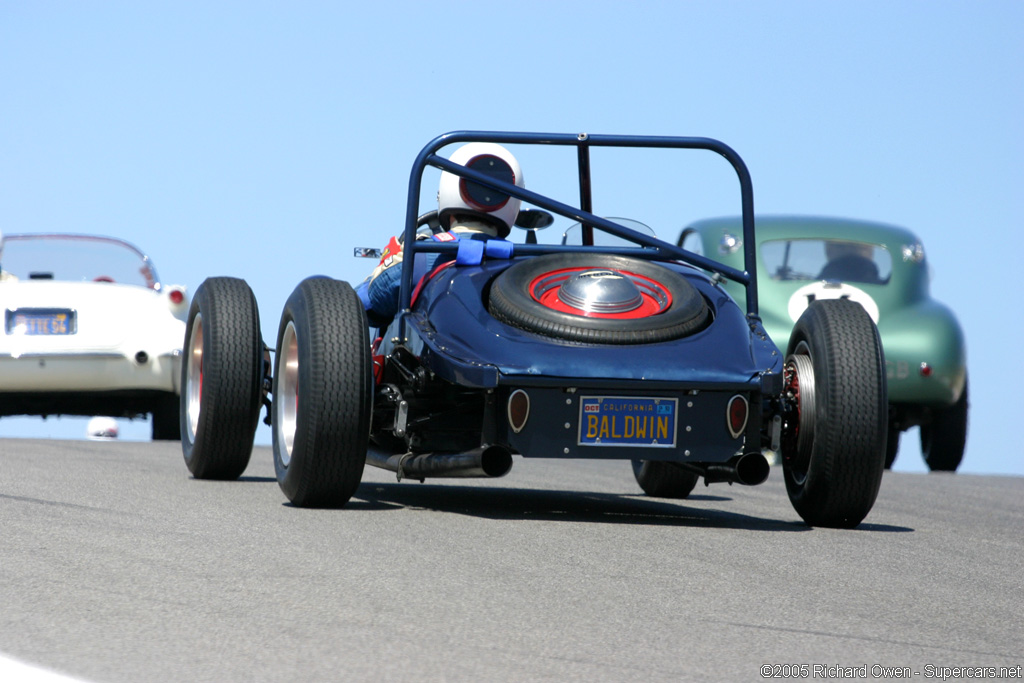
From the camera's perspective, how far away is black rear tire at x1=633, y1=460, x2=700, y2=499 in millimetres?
7473

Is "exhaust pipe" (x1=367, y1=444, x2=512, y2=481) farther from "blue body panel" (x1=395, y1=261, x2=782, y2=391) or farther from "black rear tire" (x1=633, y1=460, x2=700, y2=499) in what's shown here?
"black rear tire" (x1=633, y1=460, x2=700, y2=499)

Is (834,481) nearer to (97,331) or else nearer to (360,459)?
(360,459)

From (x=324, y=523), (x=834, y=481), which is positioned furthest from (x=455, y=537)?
(x=834, y=481)

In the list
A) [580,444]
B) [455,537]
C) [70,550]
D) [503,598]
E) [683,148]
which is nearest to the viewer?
[503,598]

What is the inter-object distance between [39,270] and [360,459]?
7618mm

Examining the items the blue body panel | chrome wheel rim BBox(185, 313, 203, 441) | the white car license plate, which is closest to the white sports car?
the white car license plate

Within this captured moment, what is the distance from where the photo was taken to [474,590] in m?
3.75

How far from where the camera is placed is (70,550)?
4.15 m

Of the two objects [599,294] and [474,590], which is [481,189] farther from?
[474,590]

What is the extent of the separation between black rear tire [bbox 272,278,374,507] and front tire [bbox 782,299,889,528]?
5.35ft

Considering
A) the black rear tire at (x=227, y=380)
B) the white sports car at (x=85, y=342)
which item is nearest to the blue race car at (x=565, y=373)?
the black rear tire at (x=227, y=380)

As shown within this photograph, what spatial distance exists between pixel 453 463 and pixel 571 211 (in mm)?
1425

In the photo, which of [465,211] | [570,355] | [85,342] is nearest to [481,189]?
[465,211]

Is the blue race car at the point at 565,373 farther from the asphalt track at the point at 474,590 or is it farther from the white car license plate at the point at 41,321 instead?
the white car license plate at the point at 41,321
